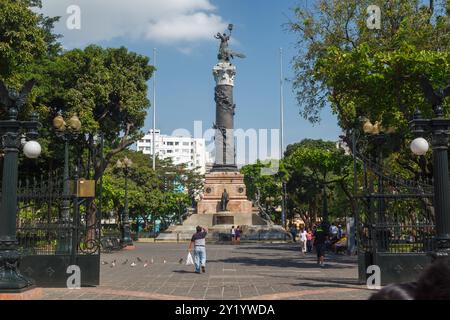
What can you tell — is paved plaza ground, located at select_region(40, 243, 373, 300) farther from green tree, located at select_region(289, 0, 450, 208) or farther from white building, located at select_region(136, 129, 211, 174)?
white building, located at select_region(136, 129, 211, 174)

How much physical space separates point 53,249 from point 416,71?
39.9 feet

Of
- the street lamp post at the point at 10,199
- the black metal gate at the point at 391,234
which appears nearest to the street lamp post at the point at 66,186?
the street lamp post at the point at 10,199

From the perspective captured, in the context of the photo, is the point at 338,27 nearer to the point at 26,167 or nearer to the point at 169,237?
the point at 26,167

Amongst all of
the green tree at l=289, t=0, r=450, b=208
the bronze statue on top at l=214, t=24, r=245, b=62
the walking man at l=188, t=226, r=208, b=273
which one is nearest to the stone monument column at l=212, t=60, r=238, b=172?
the bronze statue on top at l=214, t=24, r=245, b=62

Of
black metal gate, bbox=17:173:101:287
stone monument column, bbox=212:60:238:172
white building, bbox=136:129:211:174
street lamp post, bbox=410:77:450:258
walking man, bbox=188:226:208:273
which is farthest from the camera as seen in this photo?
white building, bbox=136:129:211:174

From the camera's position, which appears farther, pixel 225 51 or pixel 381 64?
pixel 225 51

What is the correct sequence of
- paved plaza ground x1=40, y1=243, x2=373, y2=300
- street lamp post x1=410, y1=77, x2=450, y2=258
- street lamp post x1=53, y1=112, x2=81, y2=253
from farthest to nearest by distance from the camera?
1. street lamp post x1=53, y1=112, x2=81, y2=253
2. paved plaza ground x1=40, y1=243, x2=373, y2=300
3. street lamp post x1=410, y1=77, x2=450, y2=258

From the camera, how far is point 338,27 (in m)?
22.6

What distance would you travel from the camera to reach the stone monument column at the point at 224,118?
163 ft

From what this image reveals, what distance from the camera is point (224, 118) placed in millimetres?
49844

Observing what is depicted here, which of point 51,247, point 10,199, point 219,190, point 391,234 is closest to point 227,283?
point 391,234

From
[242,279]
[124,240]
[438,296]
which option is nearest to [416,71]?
[242,279]

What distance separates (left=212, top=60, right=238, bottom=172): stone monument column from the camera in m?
49.8

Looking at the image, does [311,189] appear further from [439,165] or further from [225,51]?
[439,165]
